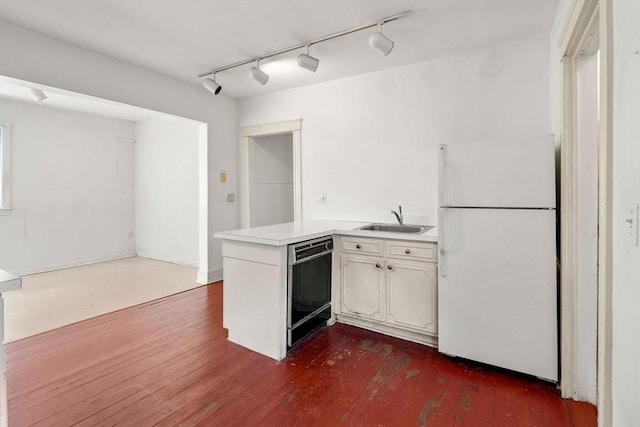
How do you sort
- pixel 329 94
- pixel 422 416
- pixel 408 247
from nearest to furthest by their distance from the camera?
pixel 422 416, pixel 408 247, pixel 329 94

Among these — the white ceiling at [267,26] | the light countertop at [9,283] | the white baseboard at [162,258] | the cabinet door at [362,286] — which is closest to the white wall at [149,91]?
the white ceiling at [267,26]

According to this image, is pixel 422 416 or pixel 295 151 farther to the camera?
pixel 295 151

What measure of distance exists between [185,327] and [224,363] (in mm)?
827

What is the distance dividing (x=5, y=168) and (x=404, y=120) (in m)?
5.51

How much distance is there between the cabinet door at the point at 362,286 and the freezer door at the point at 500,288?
538mm

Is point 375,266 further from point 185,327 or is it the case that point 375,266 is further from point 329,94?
point 329,94

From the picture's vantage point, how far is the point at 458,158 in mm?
2230

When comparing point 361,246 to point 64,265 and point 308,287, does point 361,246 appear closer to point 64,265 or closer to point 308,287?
point 308,287

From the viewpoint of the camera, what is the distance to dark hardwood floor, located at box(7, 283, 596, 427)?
5.73 feet

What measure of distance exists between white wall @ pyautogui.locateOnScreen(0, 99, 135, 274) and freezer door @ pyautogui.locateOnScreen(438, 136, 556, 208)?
577 centimetres

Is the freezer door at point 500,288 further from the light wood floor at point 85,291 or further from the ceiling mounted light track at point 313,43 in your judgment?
the light wood floor at point 85,291

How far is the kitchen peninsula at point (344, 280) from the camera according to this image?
2350mm

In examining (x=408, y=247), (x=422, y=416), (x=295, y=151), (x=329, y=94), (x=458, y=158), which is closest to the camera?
(x=422, y=416)
